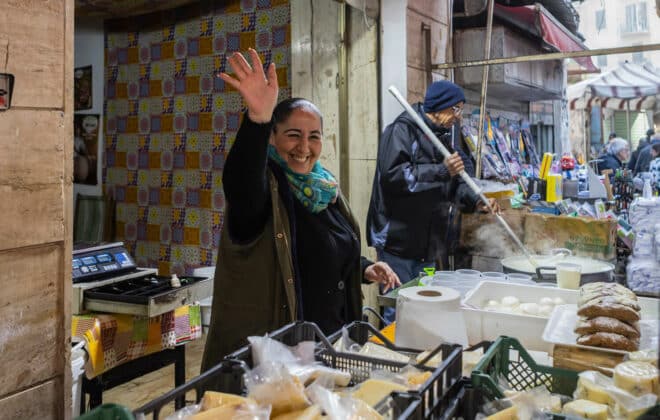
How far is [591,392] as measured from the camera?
4.26ft

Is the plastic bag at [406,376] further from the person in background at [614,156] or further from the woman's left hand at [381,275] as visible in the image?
the person in background at [614,156]

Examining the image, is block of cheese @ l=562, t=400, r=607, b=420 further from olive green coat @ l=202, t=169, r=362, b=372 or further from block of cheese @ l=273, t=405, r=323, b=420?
olive green coat @ l=202, t=169, r=362, b=372

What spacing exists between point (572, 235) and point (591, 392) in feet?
9.64

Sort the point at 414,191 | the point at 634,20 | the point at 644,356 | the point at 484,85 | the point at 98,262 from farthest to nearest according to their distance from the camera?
the point at 634,20
the point at 484,85
the point at 414,191
the point at 98,262
the point at 644,356

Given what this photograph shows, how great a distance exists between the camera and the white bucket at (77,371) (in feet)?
8.15

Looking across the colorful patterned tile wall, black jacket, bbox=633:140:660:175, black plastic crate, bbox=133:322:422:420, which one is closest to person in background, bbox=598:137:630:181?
black jacket, bbox=633:140:660:175

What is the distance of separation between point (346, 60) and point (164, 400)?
416cm

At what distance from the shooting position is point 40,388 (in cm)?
198

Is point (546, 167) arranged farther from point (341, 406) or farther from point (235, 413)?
point (235, 413)

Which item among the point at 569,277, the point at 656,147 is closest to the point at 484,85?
the point at 569,277

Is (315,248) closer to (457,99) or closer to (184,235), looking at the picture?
(457,99)

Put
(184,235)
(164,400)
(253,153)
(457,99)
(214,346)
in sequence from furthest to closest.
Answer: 1. (184,235)
2. (457,99)
3. (214,346)
4. (253,153)
5. (164,400)

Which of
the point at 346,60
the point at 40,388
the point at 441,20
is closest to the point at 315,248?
the point at 40,388

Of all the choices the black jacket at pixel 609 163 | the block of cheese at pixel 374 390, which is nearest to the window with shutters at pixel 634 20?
the black jacket at pixel 609 163
